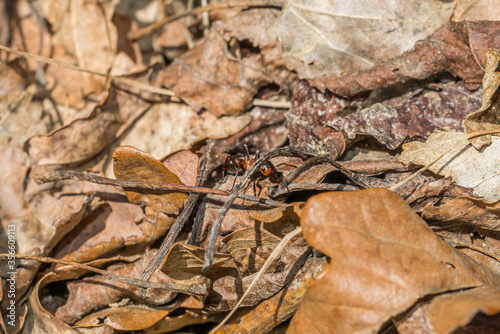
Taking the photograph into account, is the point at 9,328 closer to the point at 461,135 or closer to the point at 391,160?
the point at 391,160

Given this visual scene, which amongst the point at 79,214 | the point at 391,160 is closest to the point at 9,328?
the point at 79,214

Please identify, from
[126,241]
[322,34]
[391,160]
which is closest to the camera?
[391,160]

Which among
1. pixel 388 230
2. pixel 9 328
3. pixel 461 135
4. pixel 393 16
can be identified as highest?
pixel 393 16

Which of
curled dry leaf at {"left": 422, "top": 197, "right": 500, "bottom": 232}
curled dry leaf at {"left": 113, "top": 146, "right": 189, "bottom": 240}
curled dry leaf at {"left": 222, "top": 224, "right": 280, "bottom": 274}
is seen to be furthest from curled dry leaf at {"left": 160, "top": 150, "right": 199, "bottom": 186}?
curled dry leaf at {"left": 422, "top": 197, "right": 500, "bottom": 232}

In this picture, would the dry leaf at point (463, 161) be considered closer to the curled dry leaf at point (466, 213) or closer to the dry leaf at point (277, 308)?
the curled dry leaf at point (466, 213)

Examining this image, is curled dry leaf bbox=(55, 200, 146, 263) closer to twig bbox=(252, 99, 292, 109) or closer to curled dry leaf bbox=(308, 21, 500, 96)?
twig bbox=(252, 99, 292, 109)

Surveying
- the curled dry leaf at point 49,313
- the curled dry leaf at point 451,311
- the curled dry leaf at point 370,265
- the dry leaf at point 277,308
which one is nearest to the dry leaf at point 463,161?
the curled dry leaf at point 370,265
